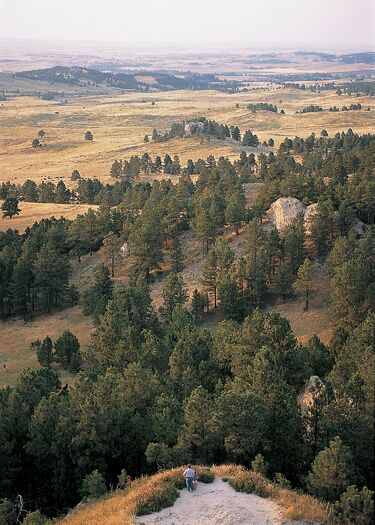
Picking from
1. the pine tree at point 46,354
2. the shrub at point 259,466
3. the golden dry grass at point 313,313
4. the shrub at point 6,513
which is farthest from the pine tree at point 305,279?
the shrub at point 6,513

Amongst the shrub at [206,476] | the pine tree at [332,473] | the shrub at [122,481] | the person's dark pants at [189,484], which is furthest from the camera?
the shrub at [122,481]

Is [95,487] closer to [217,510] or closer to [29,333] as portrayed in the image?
[217,510]

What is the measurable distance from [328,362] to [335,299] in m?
14.1

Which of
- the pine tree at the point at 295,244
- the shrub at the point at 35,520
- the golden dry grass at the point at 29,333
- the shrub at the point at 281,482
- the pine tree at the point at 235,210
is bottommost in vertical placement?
the golden dry grass at the point at 29,333

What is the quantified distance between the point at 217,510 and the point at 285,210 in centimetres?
6294

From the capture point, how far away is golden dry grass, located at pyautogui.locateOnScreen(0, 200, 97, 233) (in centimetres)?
12088

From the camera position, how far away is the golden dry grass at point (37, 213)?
121 m

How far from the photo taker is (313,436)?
33656 mm

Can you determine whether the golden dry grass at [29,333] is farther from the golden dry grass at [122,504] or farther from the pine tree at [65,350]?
the golden dry grass at [122,504]

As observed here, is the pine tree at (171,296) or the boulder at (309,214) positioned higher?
the boulder at (309,214)

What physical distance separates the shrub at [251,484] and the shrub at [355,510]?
11.0 ft

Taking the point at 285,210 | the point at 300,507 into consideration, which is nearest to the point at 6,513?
the point at 300,507

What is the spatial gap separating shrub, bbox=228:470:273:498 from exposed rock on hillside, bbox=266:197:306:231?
187ft

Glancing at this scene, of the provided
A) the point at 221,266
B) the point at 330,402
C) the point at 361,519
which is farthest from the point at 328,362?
the point at 221,266
